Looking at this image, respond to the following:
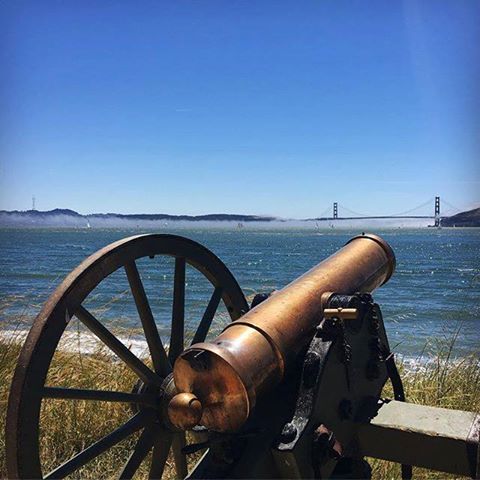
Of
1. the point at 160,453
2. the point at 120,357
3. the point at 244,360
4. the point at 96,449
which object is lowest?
the point at 160,453

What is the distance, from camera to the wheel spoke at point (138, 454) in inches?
106

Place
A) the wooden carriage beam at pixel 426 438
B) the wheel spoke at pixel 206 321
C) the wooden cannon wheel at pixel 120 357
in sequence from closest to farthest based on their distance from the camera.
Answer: the wooden cannon wheel at pixel 120 357
the wooden carriage beam at pixel 426 438
the wheel spoke at pixel 206 321

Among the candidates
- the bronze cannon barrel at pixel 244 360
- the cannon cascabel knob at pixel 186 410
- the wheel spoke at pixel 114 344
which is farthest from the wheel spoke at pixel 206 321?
the cannon cascabel knob at pixel 186 410

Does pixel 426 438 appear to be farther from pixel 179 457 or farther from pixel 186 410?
pixel 179 457

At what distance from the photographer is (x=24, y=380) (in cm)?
225

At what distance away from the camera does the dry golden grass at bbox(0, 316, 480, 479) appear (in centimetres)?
369

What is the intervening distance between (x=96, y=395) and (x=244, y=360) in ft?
2.37

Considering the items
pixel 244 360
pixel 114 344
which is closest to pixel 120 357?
pixel 114 344

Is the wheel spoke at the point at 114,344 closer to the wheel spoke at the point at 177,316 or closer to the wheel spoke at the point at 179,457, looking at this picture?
the wheel spoke at the point at 177,316

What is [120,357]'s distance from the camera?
2.87 meters

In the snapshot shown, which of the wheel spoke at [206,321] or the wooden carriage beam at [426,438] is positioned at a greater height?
the wheel spoke at [206,321]

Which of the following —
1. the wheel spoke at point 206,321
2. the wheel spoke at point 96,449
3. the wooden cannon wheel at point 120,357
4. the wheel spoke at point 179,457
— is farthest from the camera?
the wheel spoke at point 206,321

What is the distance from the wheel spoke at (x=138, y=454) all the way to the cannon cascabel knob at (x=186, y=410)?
1.81 ft

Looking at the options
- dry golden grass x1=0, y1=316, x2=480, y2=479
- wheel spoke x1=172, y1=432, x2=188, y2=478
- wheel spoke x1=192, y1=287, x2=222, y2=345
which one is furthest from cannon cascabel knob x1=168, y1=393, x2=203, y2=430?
dry golden grass x1=0, y1=316, x2=480, y2=479
